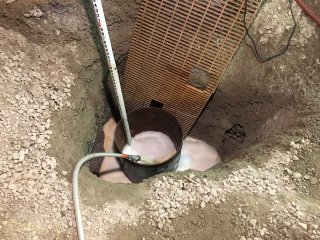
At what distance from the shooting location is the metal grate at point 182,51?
6.22 ft

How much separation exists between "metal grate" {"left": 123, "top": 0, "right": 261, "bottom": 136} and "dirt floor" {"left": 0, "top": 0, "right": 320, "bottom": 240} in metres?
0.13

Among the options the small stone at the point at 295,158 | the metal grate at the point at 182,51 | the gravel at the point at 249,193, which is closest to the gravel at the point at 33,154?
the gravel at the point at 249,193

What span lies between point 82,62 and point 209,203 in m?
1.06

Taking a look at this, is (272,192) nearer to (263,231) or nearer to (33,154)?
(263,231)

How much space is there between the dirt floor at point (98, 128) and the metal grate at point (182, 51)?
13 cm

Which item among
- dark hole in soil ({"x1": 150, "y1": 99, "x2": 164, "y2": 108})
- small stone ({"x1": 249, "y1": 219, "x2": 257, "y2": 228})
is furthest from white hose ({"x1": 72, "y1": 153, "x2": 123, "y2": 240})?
dark hole in soil ({"x1": 150, "y1": 99, "x2": 164, "y2": 108})

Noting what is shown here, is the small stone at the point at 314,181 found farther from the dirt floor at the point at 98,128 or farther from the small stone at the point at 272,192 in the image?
the small stone at the point at 272,192

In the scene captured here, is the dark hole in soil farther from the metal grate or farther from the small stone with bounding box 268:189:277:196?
the small stone with bounding box 268:189:277:196

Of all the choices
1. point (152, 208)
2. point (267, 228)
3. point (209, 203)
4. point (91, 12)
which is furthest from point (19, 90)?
point (267, 228)

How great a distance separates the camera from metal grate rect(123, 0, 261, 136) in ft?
6.22

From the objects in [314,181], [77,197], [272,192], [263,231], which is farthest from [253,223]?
[77,197]

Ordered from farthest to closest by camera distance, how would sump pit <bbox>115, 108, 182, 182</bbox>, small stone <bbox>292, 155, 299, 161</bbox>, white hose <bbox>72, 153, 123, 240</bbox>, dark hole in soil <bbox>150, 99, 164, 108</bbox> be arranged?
dark hole in soil <bbox>150, 99, 164, 108</bbox> < sump pit <bbox>115, 108, 182, 182</bbox> < small stone <bbox>292, 155, 299, 161</bbox> < white hose <bbox>72, 153, 123, 240</bbox>

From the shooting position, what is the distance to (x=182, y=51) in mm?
2039

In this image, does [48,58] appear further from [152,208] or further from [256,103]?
[256,103]
